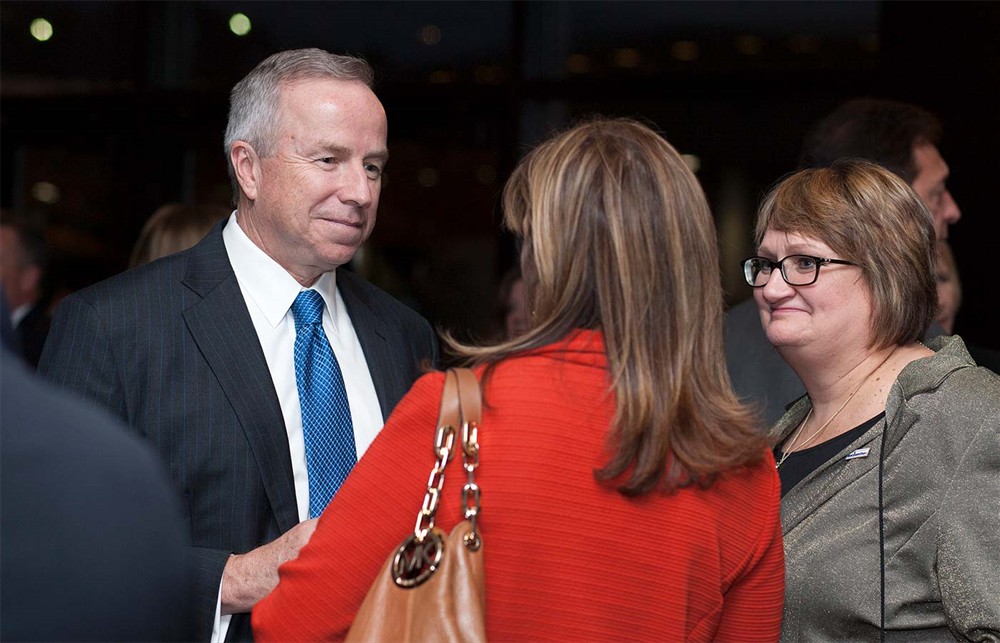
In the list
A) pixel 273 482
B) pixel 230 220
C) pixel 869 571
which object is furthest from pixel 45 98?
pixel 869 571

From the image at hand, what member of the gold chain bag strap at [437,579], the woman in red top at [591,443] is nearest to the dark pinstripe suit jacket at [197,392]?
the woman in red top at [591,443]

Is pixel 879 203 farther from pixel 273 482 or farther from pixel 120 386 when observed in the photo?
pixel 120 386

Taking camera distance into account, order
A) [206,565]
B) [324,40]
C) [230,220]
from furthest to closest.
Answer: [324,40] → [230,220] → [206,565]

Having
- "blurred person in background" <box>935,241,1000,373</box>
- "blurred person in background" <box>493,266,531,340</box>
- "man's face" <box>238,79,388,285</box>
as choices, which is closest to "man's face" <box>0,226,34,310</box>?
"blurred person in background" <box>493,266,531,340</box>

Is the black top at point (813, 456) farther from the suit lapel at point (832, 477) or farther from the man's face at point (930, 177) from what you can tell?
the man's face at point (930, 177)

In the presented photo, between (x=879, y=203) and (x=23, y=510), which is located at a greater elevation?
(x=879, y=203)

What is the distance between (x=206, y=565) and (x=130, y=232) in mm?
4923

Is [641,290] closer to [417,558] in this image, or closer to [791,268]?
[417,558]

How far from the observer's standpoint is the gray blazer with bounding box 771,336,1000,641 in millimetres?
2170

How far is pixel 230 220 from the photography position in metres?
2.70

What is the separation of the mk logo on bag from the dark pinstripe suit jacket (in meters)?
0.75

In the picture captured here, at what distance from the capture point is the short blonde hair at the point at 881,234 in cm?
249

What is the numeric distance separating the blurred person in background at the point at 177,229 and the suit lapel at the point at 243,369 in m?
1.32

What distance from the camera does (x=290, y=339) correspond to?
2.55 meters
